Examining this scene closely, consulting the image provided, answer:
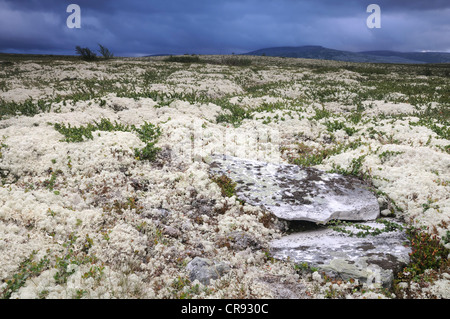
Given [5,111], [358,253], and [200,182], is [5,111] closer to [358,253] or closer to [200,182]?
[200,182]

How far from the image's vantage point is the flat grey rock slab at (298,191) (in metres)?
7.09

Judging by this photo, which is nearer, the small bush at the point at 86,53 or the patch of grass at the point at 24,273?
the patch of grass at the point at 24,273

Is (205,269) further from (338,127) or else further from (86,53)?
(86,53)

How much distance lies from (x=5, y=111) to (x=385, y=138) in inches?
702

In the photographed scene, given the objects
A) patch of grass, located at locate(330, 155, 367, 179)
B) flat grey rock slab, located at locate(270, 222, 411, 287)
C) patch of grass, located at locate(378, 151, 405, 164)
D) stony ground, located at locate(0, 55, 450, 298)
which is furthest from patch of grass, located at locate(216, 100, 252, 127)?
flat grey rock slab, located at locate(270, 222, 411, 287)

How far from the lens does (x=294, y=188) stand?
8.03 metres

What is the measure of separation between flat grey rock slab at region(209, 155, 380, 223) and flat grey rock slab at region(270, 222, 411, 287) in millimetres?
504

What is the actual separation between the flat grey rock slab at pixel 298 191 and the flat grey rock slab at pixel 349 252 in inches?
19.9

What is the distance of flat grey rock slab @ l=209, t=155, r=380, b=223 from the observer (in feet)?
23.3

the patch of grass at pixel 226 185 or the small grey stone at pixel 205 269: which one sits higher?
the patch of grass at pixel 226 185

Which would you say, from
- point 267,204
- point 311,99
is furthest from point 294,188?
point 311,99

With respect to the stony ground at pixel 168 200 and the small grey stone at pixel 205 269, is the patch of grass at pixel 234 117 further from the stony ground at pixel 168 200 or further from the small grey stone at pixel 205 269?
the small grey stone at pixel 205 269

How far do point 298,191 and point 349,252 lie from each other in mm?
2414

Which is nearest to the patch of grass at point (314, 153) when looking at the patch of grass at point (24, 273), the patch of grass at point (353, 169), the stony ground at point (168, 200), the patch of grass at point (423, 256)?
the stony ground at point (168, 200)
